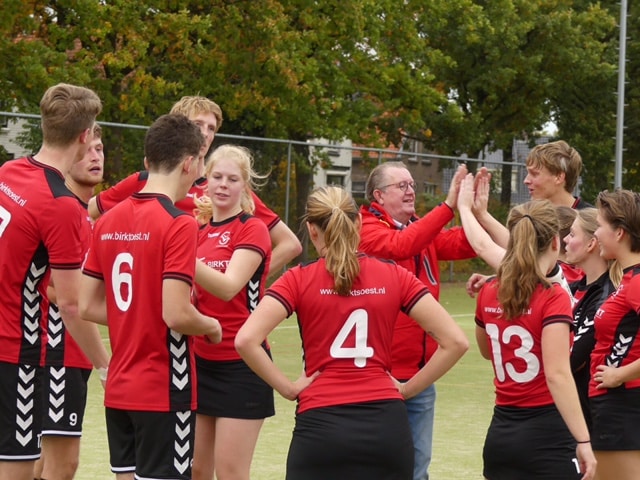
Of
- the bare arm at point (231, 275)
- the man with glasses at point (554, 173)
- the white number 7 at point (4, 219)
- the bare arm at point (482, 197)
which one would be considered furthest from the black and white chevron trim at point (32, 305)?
the man with glasses at point (554, 173)

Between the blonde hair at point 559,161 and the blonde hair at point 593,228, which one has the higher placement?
the blonde hair at point 559,161

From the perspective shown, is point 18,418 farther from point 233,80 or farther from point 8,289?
point 233,80

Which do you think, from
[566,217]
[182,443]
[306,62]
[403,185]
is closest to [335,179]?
[306,62]

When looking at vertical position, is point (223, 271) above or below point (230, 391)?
above

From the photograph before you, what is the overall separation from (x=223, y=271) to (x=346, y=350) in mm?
1448

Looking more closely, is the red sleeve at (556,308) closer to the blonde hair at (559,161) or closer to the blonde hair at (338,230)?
the blonde hair at (338,230)

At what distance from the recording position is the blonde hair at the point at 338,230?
4531 millimetres

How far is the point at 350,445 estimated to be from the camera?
4.50 metres

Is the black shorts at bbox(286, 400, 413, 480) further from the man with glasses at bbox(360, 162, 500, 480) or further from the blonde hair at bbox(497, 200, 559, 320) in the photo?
the man with glasses at bbox(360, 162, 500, 480)

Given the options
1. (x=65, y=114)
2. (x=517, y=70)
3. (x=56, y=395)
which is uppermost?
(x=517, y=70)

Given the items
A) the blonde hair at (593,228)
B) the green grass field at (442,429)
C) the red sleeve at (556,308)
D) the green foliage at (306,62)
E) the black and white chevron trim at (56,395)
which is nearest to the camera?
the red sleeve at (556,308)

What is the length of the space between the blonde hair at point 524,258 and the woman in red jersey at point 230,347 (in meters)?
1.35

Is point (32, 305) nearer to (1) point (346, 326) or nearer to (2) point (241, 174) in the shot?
(2) point (241, 174)

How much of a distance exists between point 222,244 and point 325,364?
1466 millimetres
